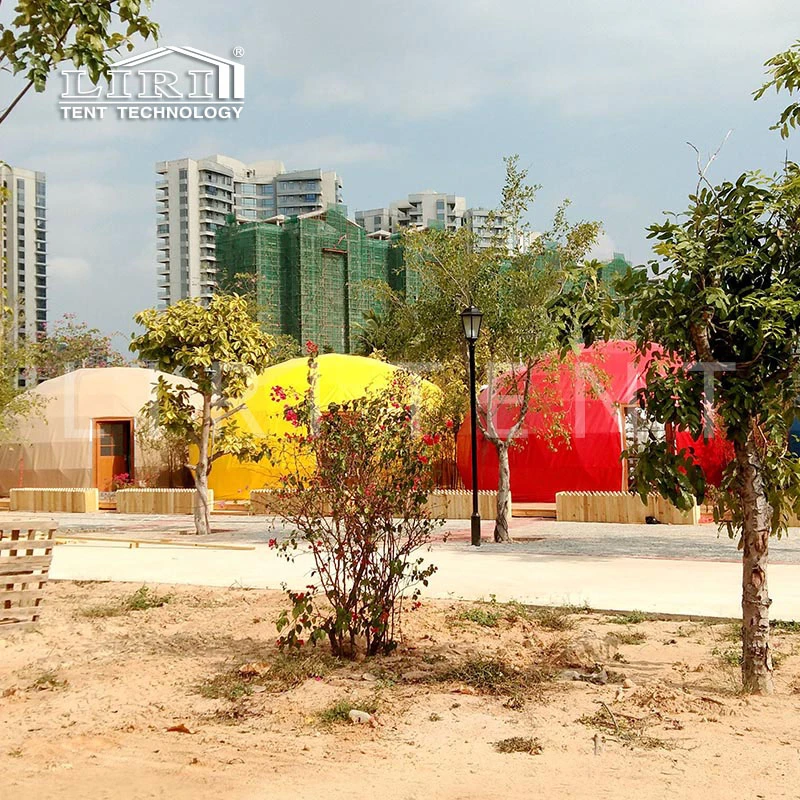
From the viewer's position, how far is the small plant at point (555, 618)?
7992mm

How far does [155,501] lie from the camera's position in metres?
23.9

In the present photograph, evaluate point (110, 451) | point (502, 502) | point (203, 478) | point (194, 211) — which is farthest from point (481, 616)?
point (194, 211)

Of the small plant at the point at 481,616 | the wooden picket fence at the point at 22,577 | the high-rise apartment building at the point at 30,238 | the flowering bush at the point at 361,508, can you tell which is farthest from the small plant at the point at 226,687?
the high-rise apartment building at the point at 30,238

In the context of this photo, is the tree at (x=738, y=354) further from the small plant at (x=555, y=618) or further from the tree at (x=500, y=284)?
the tree at (x=500, y=284)

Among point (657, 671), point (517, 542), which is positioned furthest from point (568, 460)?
point (657, 671)

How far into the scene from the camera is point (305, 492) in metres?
6.98

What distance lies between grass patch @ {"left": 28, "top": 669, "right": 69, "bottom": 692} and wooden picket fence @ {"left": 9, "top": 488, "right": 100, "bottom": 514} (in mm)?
18603

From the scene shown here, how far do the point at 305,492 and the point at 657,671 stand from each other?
268 cm

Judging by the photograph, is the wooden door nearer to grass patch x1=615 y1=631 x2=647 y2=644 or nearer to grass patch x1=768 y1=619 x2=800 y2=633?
grass patch x1=615 y1=631 x2=647 y2=644

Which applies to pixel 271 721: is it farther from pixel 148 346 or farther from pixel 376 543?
pixel 148 346

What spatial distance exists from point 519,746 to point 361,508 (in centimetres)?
219

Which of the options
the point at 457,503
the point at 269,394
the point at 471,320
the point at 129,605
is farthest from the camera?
the point at 269,394

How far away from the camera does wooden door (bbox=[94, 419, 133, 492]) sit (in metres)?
27.7

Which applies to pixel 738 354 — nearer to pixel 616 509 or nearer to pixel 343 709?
pixel 343 709
